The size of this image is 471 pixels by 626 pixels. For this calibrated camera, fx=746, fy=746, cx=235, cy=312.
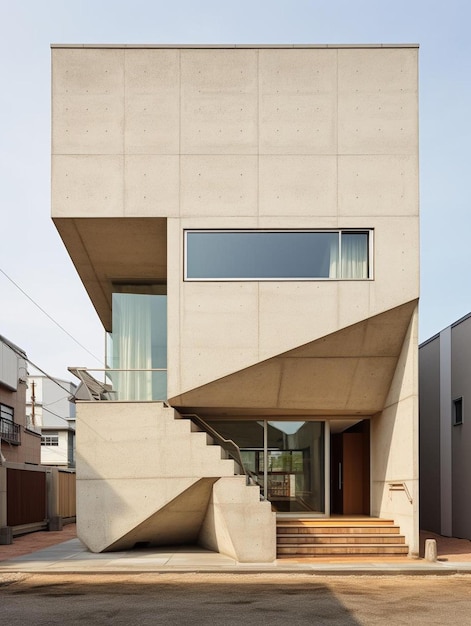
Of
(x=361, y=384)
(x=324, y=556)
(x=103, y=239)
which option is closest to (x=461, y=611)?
(x=324, y=556)

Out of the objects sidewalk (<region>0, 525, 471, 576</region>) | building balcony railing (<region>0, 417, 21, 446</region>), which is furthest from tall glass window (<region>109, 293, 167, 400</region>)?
building balcony railing (<region>0, 417, 21, 446</region>)

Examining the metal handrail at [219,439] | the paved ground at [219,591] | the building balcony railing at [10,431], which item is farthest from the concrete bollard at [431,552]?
the building balcony railing at [10,431]

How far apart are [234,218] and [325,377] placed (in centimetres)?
405

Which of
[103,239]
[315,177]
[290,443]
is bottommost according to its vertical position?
[290,443]

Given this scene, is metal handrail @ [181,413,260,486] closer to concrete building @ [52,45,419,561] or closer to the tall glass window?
concrete building @ [52,45,419,561]

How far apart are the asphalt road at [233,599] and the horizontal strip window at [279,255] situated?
616 centimetres

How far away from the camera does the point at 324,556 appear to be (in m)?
15.7

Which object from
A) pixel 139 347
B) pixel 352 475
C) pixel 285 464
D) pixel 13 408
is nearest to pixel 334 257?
pixel 139 347

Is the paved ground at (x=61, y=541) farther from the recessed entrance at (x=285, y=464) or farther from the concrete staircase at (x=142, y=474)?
the recessed entrance at (x=285, y=464)

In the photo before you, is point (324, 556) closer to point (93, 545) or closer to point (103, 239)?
point (93, 545)

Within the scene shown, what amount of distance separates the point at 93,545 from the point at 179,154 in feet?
27.9

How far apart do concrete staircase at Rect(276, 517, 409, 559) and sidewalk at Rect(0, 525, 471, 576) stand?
1.30ft

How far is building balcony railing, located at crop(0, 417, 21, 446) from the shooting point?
37.3 metres

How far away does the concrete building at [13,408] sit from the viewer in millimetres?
37375
